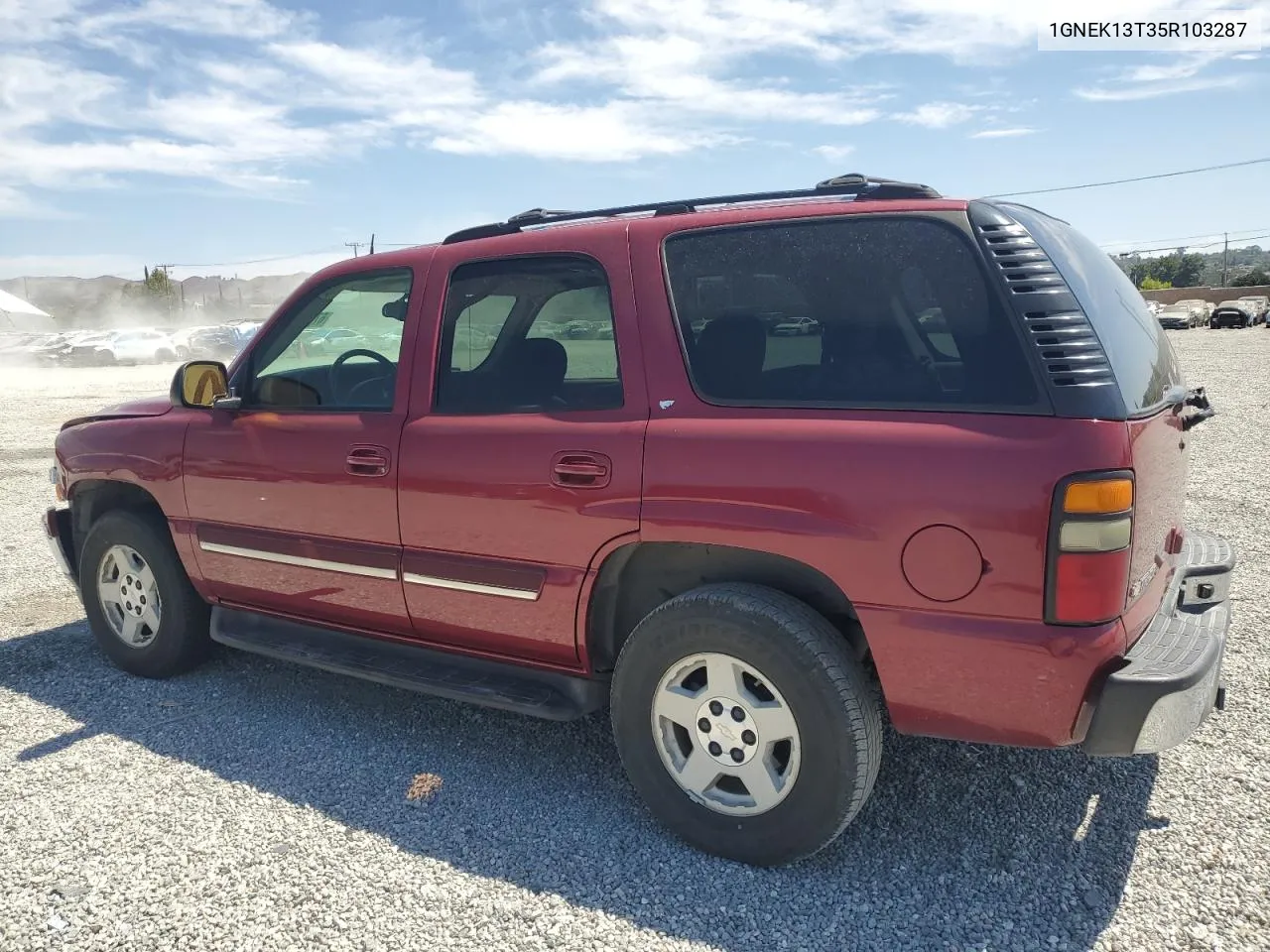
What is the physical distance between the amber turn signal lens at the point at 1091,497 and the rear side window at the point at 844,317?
0.81ft

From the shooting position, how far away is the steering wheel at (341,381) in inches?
142

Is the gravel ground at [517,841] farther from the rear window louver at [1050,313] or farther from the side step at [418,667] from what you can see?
the rear window louver at [1050,313]

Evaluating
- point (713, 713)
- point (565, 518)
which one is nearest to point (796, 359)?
point (565, 518)

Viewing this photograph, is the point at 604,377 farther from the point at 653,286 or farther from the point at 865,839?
the point at 865,839

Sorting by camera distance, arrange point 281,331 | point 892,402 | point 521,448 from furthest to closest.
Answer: point 281,331 < point 521,448 < point 892,402

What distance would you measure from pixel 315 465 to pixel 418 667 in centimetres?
86

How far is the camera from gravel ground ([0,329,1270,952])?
8.39 feet

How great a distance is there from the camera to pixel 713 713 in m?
2.82

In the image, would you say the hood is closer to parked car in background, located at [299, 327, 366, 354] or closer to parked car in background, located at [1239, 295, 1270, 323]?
parked car in background, located at [299, 327, 366, 354]

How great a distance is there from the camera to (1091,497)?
2.29 meters

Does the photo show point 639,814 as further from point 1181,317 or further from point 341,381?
point 1181,317

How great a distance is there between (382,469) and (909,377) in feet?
6.14

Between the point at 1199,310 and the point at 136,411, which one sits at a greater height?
the point at 136,411

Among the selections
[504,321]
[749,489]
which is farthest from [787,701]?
[504,321]
